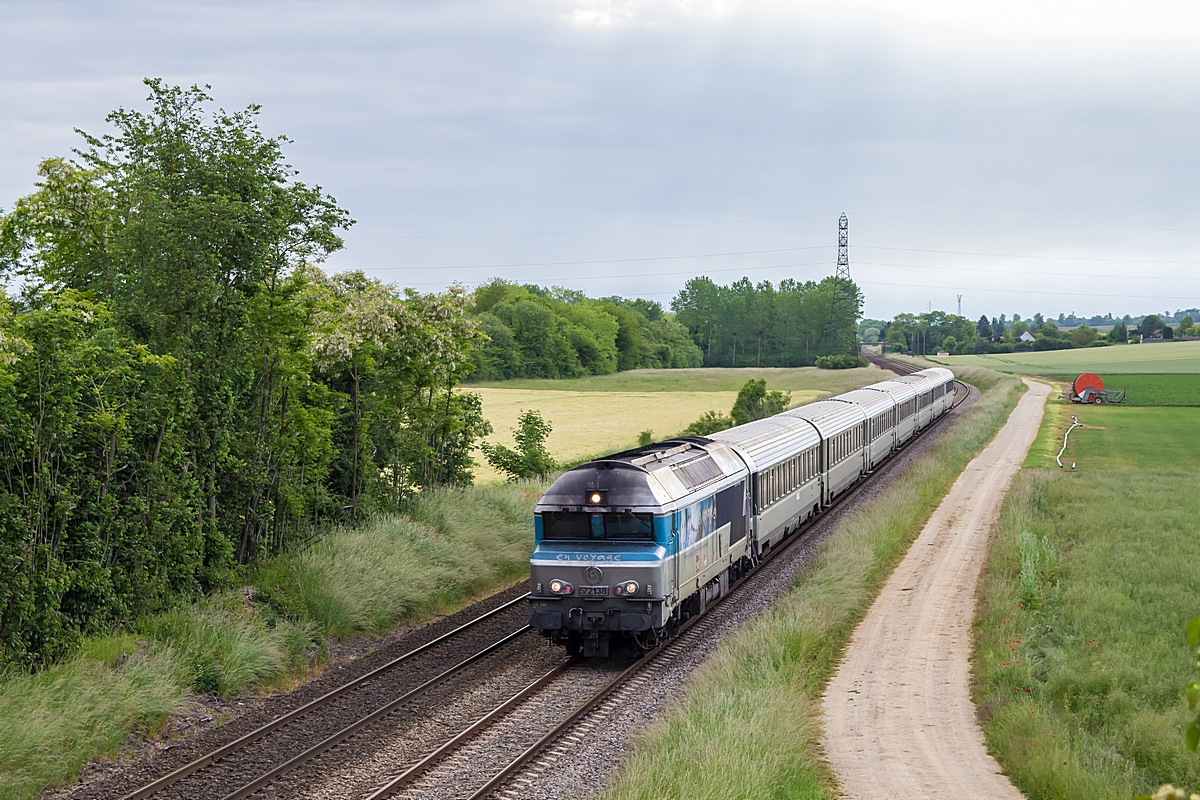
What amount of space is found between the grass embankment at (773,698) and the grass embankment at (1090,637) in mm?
2427

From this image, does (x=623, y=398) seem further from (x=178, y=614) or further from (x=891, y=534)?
(x=178, y=614)

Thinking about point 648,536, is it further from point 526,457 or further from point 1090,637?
point 526,457

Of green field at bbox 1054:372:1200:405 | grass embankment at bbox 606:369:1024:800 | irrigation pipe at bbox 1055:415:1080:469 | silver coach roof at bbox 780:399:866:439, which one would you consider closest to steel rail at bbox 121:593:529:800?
grass embankment at bbox 606:369:1024:800

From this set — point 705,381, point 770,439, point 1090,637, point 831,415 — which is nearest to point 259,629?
point 770,439

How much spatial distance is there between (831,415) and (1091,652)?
17.2 meters

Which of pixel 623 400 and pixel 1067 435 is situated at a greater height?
pixel 623 400

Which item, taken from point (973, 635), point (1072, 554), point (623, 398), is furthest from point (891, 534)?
point (623, 398)

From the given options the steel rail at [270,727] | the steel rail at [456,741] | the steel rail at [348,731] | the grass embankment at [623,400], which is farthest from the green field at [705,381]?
the steel rail at [456,741]

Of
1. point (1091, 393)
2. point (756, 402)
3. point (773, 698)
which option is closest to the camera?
point (773, 698)

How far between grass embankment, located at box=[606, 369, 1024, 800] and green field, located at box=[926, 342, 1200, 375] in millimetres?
94594

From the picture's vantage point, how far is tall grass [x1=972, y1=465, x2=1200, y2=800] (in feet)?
39.0

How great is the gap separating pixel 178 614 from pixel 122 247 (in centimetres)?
684

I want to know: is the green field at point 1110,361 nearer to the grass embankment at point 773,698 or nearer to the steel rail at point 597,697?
the grass embankment at point 773,698

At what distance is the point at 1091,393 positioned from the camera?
73.2 m
